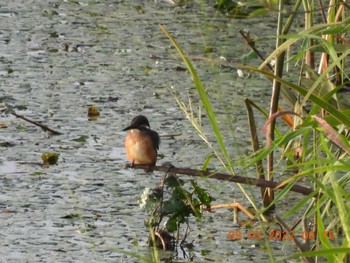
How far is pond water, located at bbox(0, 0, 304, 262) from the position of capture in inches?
125

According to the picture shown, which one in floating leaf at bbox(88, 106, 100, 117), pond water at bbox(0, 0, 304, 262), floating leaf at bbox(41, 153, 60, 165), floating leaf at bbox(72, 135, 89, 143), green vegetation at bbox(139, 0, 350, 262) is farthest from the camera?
floating leaf at bbox(88, 106, 100, 117)

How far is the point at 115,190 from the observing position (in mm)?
3594

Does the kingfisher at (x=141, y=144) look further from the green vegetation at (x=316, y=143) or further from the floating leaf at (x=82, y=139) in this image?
the floating leaf at (x=82, y=139)

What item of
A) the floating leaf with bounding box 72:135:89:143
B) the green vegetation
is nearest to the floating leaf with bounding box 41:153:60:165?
the floating leaf with bounding box 72:135:89:143

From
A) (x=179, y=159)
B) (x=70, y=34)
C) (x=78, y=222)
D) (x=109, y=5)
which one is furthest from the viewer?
(x=109, y=5)

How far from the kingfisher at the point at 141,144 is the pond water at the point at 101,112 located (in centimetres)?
22

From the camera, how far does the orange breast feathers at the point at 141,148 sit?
3.24 m

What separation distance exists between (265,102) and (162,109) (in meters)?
0.47

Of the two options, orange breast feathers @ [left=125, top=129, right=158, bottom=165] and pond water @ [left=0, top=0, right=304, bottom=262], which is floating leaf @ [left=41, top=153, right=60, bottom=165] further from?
orange breast feathers @ [left=125, top=129, right=158, bottom=165]

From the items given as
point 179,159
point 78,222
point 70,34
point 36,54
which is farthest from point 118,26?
point 78,222

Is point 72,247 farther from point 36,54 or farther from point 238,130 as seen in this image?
point 36,54

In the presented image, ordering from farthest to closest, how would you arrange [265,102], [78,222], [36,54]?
[36,54] < [265,102] < [78,222]

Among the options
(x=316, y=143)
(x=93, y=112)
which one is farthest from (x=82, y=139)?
(x=316, y=143)

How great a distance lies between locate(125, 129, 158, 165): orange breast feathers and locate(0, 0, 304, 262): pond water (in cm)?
21
